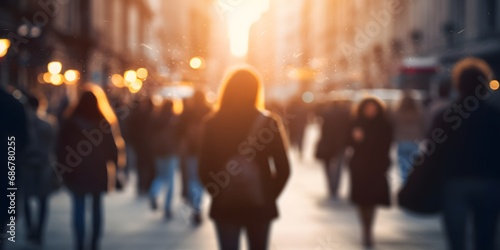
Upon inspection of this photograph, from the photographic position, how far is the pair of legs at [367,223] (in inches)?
402

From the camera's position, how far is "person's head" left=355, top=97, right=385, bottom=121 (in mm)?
10703

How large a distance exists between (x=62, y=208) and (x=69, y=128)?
216 inches

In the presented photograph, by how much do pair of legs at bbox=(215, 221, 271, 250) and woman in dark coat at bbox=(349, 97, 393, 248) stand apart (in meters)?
4.25

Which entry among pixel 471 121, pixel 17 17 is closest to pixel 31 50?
A: pixel 17 17

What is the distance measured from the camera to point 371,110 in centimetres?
1073

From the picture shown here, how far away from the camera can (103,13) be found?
1783 inches

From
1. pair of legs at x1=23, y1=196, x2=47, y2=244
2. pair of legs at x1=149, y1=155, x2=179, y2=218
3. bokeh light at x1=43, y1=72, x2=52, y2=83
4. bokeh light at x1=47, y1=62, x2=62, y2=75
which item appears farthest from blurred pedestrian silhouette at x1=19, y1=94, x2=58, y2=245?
bokeh light at x1=43, y1=72, x2=52, y2=83

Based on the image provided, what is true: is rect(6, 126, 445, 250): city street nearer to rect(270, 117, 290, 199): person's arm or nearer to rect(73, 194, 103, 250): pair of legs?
rect(73, 194, 103, 250): pair of legs

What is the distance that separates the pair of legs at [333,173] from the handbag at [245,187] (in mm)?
9877

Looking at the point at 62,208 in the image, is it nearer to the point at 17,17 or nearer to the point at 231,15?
the point at 231,15

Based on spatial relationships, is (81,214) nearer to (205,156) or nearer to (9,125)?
(9,125)

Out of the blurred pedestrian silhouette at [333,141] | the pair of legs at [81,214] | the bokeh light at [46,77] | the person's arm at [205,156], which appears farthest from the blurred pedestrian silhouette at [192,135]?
the bokeh light at [46,77]

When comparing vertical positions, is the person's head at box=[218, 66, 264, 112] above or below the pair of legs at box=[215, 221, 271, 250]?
above

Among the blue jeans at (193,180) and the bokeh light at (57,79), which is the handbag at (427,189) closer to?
the blue jeans at (193,180)
